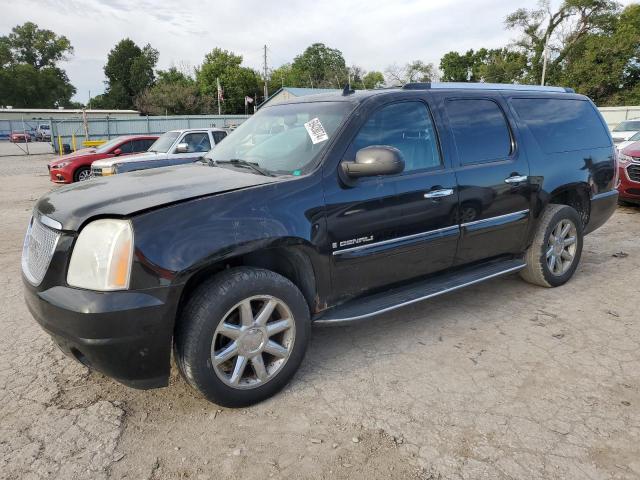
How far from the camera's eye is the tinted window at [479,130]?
368 centimetres

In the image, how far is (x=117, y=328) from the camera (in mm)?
2289

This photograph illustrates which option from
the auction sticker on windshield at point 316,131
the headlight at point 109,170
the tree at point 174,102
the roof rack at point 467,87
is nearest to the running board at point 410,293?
the auction sticker on windshield at point 316,131

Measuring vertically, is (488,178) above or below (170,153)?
above

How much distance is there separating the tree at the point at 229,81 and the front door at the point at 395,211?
211ft

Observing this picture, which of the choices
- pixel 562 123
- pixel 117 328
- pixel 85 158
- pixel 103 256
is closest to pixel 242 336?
pixel 117 328

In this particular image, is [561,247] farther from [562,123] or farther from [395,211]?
[395,211]

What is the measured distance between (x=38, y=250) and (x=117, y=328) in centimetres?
82

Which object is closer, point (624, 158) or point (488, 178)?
point (488, 178)

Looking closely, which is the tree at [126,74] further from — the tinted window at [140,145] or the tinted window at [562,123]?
the tinted window at [562,123]

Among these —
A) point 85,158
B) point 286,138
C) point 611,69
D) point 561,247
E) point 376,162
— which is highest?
point 611,69

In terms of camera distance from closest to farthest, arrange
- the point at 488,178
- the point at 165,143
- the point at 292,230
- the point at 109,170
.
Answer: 1. the point at 292,230
2. the point at 488,178
3. the point at 109,170
4. the point at 165,143

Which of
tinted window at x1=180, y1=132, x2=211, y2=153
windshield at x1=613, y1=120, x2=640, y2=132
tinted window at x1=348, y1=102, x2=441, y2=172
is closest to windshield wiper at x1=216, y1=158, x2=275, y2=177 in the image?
tinted window at x1=348, y1=102, x2=441, y2=172

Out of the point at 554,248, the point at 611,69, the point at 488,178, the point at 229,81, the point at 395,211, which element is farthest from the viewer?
the point at 229,81

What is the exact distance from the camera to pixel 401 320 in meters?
3.99
